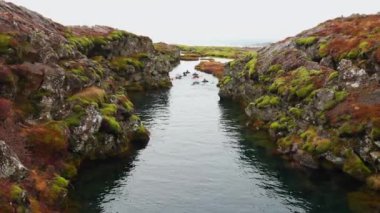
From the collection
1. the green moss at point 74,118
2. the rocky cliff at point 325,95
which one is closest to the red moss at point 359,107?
the rocky cliff at point 325,95

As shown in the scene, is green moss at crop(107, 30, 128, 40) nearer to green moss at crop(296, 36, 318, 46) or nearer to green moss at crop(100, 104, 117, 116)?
green moss at crop(296, 36, 318, 46)

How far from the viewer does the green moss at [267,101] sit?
100688 mm

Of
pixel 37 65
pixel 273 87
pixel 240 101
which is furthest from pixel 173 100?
pixel 37 65

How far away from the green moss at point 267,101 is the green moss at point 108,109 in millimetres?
33671

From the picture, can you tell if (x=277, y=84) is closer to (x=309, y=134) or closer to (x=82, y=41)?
(x=309, y=134)

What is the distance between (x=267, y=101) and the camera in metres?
104

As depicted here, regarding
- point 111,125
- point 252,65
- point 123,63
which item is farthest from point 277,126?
point 123,63

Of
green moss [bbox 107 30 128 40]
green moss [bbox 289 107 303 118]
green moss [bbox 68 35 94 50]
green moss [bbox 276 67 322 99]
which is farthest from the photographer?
green moss [bbox 107 30 128 40]

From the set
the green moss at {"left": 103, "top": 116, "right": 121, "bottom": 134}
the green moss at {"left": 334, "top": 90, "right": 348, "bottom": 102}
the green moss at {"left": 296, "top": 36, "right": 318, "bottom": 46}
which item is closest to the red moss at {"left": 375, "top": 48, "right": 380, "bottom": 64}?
the green moss at {"left": 334, "top": 90, "right": 348, "bottom": 102}

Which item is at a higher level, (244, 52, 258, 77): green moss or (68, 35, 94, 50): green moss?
(68, 35, 94, 50): green moss

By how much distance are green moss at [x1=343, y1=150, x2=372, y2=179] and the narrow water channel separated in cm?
130

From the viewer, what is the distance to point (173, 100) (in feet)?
460

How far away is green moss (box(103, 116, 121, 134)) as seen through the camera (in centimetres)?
7931

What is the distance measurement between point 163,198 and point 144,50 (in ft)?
406
